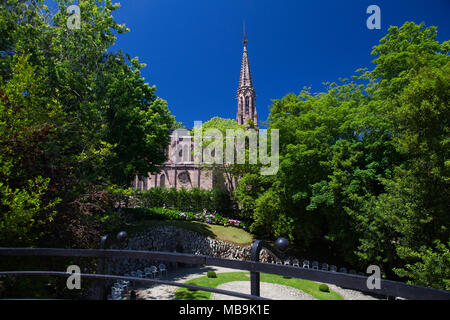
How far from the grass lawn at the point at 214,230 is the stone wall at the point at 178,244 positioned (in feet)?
1.25

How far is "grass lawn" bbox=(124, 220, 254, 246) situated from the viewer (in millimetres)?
19028

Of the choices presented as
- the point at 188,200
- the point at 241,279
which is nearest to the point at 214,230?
the point at 188,200

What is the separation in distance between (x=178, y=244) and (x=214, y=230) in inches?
146

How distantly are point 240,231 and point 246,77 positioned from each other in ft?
141

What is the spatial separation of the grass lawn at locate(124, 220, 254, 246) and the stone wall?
38 cm

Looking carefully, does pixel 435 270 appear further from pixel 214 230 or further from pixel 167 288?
pixel 214 230

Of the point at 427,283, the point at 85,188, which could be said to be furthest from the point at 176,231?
the point at 427,283

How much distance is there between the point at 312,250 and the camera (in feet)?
68.8

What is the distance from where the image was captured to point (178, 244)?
63.1ft

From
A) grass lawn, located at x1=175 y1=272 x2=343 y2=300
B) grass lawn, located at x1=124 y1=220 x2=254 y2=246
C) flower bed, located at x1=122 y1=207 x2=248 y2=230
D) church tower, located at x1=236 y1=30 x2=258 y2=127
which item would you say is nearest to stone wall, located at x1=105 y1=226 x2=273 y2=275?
grass lawn, located at x1=124 y1=220 x2=254 y2=246

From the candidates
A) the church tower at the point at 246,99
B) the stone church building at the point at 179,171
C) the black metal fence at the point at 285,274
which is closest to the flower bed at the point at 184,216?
the black metal fence at the point at 285,274

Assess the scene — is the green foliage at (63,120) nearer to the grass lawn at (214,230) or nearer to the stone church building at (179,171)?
the grass lawn at (214,230)

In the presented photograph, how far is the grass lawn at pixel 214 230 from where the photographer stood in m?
19.0
